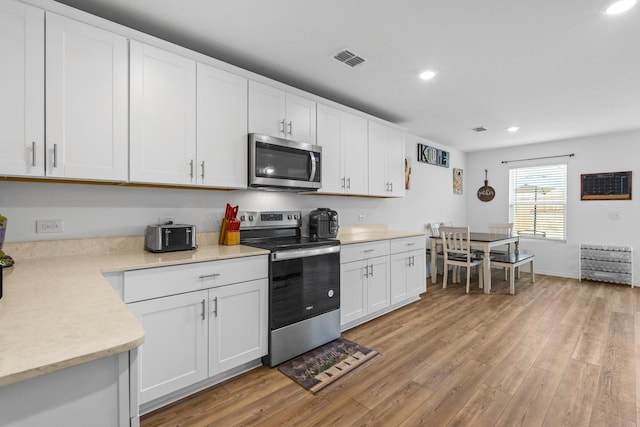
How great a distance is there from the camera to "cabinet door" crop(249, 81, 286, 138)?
2.56 m

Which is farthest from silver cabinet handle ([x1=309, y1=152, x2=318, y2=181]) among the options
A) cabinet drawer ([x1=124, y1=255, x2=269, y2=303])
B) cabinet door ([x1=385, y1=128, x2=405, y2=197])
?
cabinet door ([x1=385, y1=128, x2=405, y2=197])

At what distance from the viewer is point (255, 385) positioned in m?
2.15

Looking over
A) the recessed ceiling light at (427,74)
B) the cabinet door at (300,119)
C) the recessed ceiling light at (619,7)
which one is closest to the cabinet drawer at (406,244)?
the cabinet door at (300,119)

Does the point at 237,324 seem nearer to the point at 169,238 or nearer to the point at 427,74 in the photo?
the point at 169,238

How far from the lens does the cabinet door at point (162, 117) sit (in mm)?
2002

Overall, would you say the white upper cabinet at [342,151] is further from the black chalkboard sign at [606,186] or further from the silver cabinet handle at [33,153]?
the black chalkboard sign at [606,186]

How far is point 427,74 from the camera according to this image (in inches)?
111

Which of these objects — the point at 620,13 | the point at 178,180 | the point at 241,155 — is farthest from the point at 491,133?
the point at 178,180

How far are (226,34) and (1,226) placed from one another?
178 cm

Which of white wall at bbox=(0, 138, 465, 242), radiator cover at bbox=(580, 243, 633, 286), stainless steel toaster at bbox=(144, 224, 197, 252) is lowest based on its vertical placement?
radiator cover at bbox=(580, 243, 633, 286)

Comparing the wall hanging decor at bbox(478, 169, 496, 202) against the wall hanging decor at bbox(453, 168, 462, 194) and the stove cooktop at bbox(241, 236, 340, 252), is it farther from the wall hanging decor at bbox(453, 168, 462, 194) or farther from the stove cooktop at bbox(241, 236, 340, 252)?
the stove cooktop at bbox(241, 236, 340, 252)

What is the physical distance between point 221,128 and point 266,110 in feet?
1.50

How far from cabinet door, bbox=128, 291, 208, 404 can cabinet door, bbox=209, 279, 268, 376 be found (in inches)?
2.7

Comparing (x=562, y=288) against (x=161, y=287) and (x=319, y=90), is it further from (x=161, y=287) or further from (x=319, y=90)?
(x=161, y=287)
